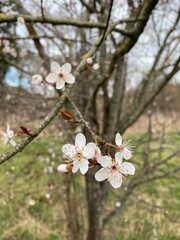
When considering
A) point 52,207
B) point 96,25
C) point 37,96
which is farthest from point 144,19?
point 52,207

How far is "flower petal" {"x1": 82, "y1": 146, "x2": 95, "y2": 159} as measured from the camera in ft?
4.55

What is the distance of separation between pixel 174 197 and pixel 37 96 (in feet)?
12.1

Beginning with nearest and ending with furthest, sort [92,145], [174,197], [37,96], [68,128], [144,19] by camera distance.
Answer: [92,145] < [144,19] < [68,128] < [37,96] < [174,197]

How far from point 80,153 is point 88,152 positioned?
0.09 feet

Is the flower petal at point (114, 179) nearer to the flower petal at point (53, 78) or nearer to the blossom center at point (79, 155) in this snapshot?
the blossom center at point (79, 155)

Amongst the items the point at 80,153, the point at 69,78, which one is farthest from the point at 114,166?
the point at 69,78

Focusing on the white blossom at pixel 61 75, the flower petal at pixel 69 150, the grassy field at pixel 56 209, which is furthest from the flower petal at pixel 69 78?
the grassy field at pixel 56 209

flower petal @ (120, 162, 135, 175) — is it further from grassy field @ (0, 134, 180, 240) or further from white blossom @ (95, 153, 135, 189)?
grassy field @ (0, 134, 180, 240)

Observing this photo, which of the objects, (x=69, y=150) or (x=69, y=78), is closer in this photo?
(x=69, y=150)

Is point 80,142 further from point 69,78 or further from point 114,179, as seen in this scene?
point 69,78

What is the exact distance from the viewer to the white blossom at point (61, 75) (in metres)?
1.85

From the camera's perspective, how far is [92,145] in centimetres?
139

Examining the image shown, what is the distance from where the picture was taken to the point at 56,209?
6.50 m

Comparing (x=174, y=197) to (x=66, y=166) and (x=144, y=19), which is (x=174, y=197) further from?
(x=66, y=166)
